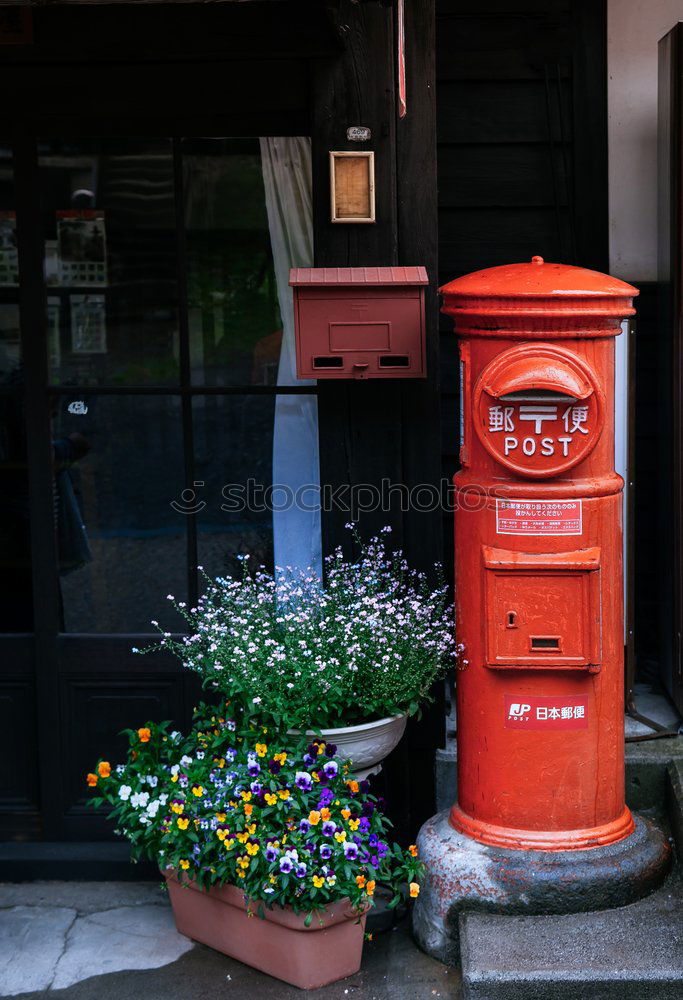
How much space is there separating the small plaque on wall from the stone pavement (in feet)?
7.98

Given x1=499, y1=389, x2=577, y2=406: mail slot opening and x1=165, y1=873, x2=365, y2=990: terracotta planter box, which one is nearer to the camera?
x1=499, y1=389, x2=577, y2=406: mail slot opening

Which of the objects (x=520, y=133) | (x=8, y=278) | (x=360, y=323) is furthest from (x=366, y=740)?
(x=520, y=133)

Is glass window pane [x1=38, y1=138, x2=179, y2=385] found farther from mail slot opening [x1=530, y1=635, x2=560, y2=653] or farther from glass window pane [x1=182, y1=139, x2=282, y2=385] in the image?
mail slot opening [x1=530, y1=635, x2=560, y2=653]

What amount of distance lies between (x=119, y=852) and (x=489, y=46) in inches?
139

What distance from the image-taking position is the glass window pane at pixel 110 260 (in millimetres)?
4344

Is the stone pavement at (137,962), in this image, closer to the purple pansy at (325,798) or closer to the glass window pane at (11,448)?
the purple pansy at (325,798)

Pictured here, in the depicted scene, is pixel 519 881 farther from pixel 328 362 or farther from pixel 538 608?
pixel 328 362

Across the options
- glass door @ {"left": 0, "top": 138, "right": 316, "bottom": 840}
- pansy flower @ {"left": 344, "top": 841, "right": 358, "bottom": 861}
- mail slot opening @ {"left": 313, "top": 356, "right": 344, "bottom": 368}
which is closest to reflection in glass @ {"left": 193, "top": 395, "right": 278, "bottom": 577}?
glass door @ {"left": 0, "top": 138, "right": 316, "bottom": 840}

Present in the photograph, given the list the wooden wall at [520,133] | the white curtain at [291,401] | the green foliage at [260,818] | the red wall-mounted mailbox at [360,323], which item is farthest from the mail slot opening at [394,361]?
the green foliage at [260,818]

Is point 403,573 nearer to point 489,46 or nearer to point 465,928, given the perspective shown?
point 465,928

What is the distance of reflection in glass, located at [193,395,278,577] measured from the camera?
446 centimetres

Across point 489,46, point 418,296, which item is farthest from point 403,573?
point 489,46

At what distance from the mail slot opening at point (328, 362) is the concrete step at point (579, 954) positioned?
1.81 m

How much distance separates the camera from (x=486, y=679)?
3.86 metres
